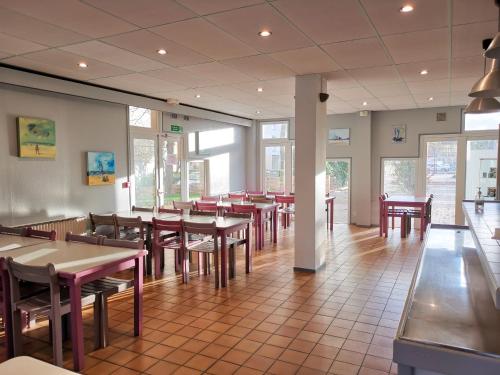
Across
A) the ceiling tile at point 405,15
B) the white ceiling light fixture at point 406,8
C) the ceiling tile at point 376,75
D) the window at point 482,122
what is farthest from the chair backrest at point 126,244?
the window at point 482,122

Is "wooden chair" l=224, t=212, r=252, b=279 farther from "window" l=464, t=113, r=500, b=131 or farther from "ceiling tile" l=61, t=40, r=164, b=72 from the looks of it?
"window" l=464, t=113, r=500, b=131

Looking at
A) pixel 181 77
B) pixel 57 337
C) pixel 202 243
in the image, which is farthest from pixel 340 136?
pixel 57 337

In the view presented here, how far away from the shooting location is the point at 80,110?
5926mm

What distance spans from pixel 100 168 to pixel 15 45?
252 centimetres

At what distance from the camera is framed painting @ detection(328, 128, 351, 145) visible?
9.33 meters

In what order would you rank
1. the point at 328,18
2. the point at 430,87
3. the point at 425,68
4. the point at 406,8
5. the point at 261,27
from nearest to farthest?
the point at 406,8, the point at 328,18, the point at 261,27, the point at 425,68, the point at 430,87

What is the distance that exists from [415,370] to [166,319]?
2.73 meters

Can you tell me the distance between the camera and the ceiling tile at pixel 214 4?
286cm

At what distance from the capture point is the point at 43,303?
2852mm

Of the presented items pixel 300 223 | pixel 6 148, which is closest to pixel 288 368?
pixel 300 223

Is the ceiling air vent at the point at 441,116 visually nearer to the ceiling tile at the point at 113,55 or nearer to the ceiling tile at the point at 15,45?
the ceiling tile at the point at 113,55

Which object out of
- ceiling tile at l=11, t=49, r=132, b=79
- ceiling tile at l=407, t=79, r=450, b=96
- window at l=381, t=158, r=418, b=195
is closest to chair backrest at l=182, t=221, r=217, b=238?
ceiling tile at l=11, t=49, r=132, b=79

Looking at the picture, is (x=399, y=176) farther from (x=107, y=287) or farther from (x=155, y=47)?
(x=107, y=287)

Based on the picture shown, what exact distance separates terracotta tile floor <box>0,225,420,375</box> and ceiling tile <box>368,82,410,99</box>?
106 inches
